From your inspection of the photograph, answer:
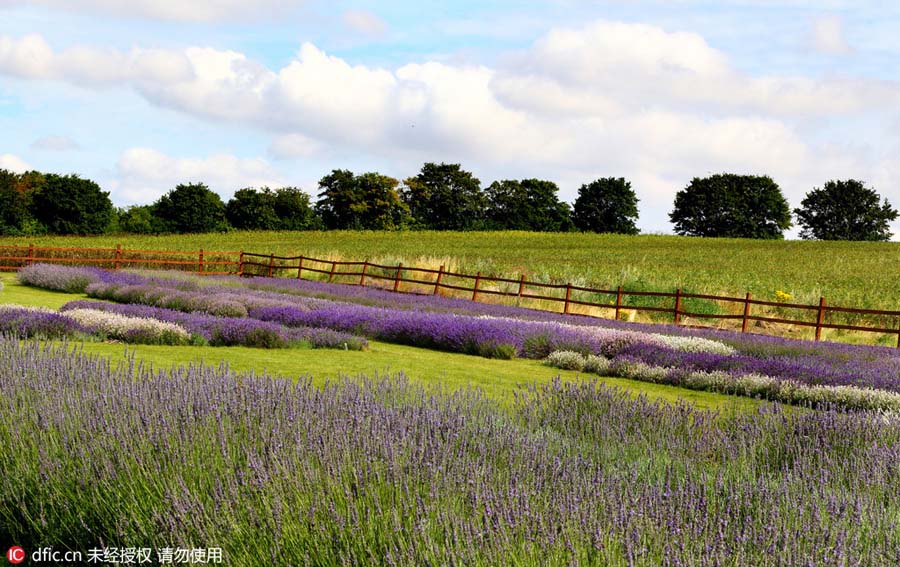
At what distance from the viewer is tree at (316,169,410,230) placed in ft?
241

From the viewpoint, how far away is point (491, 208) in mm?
80438

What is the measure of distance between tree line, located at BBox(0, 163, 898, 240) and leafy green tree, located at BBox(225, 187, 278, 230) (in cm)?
9

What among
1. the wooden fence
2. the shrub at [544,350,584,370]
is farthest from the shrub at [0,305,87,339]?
the wooden fence

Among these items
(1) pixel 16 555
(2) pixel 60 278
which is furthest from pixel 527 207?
(1) pixel 16 555

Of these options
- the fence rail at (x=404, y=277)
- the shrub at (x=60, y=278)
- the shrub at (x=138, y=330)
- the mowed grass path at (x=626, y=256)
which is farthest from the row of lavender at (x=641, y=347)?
the mowed grass path at (x=626, y=256)

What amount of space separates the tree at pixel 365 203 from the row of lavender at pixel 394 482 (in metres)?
67.7

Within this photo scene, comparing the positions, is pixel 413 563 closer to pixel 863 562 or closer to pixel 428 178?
pixel 863 562

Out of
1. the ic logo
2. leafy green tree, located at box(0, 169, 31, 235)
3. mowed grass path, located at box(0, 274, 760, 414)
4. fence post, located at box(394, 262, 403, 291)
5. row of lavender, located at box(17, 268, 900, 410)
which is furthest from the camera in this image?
leafy green tree, located at box(0, 169, 31, 235)

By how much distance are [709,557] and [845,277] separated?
1405 inches

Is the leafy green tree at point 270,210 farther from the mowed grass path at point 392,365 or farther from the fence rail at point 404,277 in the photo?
the mowed grass path at point 392,365

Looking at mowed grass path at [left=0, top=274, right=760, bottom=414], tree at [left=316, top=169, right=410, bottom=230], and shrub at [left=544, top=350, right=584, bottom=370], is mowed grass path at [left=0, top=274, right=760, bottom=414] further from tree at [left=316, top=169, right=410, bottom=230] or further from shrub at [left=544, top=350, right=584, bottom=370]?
tree at [left=316, top=169, right=410, bottom=230]

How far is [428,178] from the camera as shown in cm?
7919

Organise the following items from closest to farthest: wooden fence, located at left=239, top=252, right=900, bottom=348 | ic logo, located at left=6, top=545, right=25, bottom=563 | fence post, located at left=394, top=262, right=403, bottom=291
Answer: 1. ic logo, located at left=6, top=545, right=25, bottom=563
2. wooden fence, located at left=239, top=252, right=900, bottom=348
3. fence post, located at left=394, top=262, right=403, bottom=291

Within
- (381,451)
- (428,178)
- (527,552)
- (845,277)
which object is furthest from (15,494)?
(428,178)
